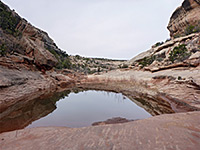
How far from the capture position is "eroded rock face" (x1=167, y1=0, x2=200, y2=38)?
105 feet

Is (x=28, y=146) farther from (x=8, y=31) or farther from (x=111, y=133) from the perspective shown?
(x=8, y=31)

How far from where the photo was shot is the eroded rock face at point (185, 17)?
1262 inches

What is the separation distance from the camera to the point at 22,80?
441 inches

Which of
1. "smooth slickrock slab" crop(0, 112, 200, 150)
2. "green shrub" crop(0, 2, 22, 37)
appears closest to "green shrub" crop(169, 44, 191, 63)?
"smooth slickrock slab" crop(0, 112, 200, 150)

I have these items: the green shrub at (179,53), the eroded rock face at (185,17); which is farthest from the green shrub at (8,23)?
the eroded rock face at (185,17)

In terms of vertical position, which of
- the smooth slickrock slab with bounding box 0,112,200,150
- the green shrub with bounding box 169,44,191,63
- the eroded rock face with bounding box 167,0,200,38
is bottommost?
the smooth slickrock slab with bounding box 0,112,200,150

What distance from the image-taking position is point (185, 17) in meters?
34.7

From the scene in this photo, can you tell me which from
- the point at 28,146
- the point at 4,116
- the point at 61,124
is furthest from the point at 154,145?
the point at 4,116

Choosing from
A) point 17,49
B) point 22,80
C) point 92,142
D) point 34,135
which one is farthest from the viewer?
point 17,49

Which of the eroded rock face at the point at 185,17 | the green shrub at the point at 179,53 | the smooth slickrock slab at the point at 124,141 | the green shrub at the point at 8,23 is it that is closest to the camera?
the smooth slickrock slab at the point at 124,141

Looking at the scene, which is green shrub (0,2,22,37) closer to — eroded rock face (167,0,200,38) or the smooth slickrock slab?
the smooth slickrock slab

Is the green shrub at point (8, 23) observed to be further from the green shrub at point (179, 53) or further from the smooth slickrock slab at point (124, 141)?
the green shrub at point (179, 53)

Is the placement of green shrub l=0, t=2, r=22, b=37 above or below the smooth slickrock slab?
above

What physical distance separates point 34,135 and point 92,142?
88.0 inches
